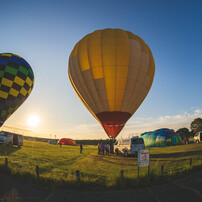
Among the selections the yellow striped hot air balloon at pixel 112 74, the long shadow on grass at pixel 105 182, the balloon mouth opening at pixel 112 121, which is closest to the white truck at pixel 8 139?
the yellow striped hot air balloon at pixel 112 74

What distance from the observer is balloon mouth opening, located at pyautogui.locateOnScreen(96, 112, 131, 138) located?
54.7ft

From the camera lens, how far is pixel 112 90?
16.7 m

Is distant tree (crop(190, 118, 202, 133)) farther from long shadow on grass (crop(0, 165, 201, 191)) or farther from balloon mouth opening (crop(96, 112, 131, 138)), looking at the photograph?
long shadow on grass (crop(0, 165, 201, 191))

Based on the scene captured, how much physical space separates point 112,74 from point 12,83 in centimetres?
1399

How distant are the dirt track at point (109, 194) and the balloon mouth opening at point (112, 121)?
1050 centimetres

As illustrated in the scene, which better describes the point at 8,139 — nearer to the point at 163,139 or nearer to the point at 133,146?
the point at 133,146

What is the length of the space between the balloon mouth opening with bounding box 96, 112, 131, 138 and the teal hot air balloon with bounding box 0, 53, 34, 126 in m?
12.6

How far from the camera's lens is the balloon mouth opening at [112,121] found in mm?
16688

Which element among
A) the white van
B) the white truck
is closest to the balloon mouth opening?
the white van

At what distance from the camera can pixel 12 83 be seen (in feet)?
63.8

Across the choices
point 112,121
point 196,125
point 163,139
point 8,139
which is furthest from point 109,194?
point 196,125

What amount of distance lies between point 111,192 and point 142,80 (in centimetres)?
1424

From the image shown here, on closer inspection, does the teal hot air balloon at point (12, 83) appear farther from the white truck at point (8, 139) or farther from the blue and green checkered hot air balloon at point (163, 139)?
the blue and green checkered hot air balloon at point (163, 139)

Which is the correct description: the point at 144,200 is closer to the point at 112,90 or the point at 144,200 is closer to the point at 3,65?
the point at 112,90
